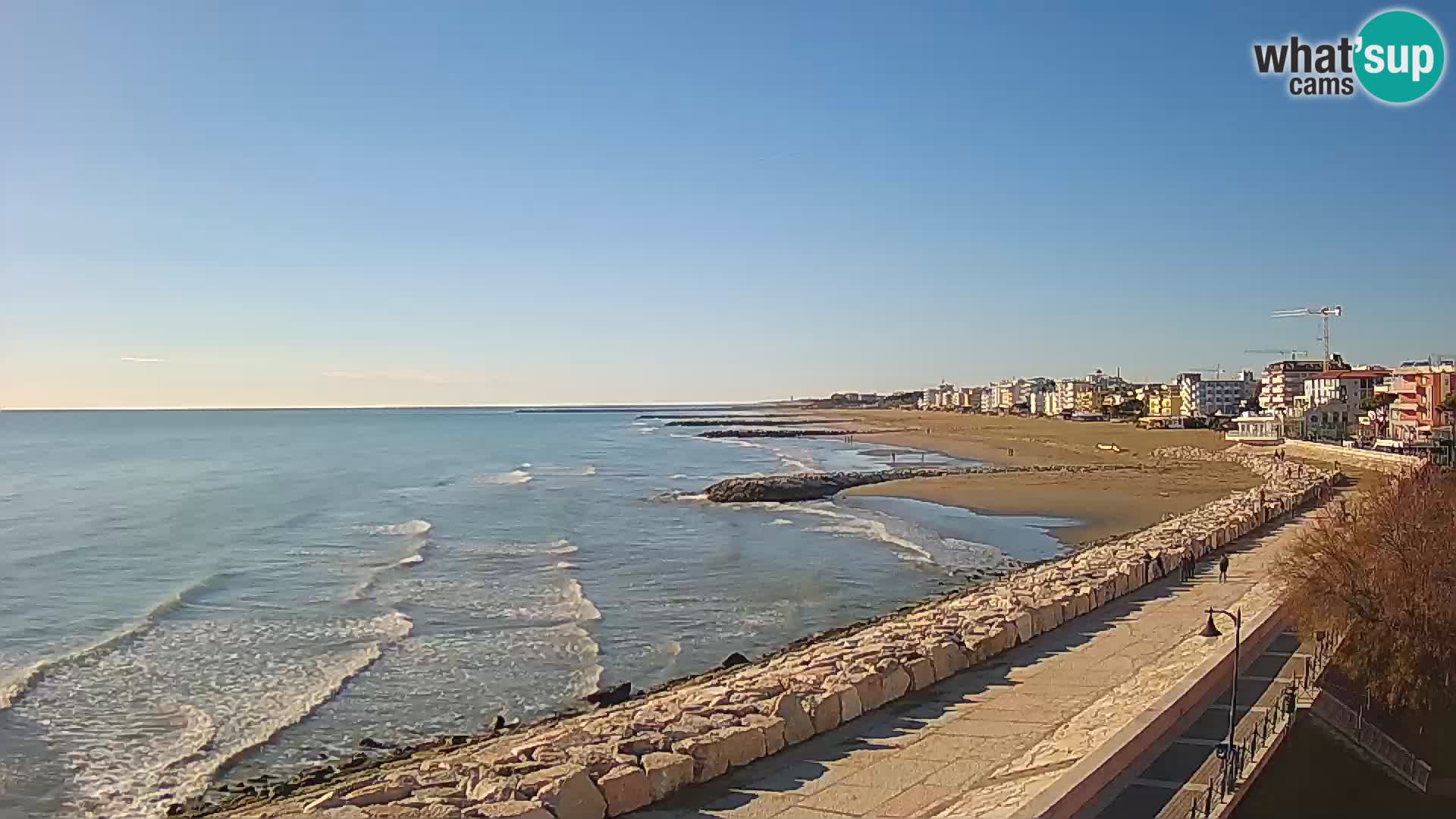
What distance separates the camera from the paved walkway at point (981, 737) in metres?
10.6

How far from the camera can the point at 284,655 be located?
20078mm

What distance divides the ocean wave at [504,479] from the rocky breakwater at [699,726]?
129ft

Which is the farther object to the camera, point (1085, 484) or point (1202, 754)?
point (1085, 484)

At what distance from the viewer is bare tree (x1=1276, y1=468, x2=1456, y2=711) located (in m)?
14.3

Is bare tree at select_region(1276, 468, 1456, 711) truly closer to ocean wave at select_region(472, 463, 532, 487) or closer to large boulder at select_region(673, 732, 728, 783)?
large boulder at select_region(673, 732, 728, 783)

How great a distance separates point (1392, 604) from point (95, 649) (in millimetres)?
21567

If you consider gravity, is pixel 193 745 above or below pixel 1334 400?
below

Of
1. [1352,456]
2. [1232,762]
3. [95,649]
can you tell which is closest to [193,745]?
[95,649]

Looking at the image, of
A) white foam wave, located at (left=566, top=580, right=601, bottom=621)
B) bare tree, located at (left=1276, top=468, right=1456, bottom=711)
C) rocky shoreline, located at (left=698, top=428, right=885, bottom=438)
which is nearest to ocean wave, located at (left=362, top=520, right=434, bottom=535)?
white foam wave, located at (left=566, top=580, right=601, bottom=621)

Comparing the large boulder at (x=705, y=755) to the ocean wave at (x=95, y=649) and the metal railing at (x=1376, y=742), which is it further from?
the ocean wave at (x=95, y=649)

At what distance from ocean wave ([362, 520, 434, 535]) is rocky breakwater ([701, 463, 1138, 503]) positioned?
1179cm

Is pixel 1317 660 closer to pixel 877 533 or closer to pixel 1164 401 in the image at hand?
pixel 877 533

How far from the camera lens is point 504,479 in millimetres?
61938

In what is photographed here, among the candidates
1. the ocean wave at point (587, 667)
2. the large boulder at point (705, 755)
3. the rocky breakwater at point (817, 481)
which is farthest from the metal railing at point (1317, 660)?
the rocky breakwater at point (817, 481)
